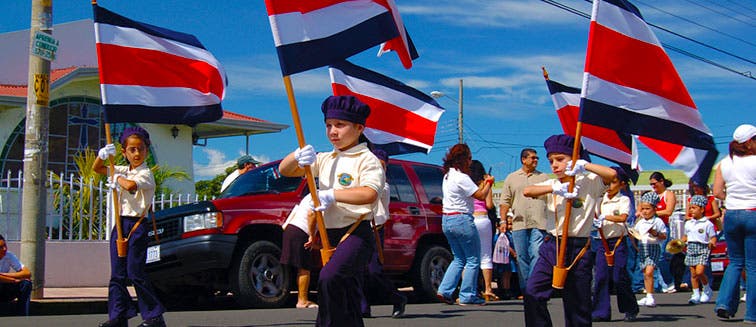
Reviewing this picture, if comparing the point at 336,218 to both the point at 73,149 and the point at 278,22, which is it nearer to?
the point at 278,22

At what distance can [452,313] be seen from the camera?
9445mm

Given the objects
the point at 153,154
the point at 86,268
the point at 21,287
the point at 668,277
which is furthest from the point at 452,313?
the point at 153,154

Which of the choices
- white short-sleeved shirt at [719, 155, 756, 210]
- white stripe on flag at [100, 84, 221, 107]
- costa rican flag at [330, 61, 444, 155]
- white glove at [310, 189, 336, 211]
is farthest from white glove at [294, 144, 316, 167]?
white short-sleeved shirt at [719, 155, 756, 210]

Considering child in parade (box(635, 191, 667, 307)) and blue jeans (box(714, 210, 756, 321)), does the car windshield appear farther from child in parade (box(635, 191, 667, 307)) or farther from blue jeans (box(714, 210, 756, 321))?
blue jeans (box(714, 210, 756, 321))

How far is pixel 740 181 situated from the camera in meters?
8.33

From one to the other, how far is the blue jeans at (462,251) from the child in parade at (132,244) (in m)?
3.86

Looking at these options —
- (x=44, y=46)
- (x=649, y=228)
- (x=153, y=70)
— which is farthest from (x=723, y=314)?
(x=44, y=46)

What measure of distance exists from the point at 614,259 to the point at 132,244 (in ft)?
15.8

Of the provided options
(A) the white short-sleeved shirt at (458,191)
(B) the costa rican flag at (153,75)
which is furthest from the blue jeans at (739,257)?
(B) the costa rican flag at (153,75)

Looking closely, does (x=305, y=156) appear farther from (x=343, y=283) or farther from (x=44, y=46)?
(x=44, y=46)

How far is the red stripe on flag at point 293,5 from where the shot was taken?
5945 mm

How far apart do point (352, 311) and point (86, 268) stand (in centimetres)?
809

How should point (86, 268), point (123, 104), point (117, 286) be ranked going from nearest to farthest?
point (117, 286), point (123, 104), point (86, 268)

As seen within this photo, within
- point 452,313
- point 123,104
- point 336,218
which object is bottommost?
point 452,313
